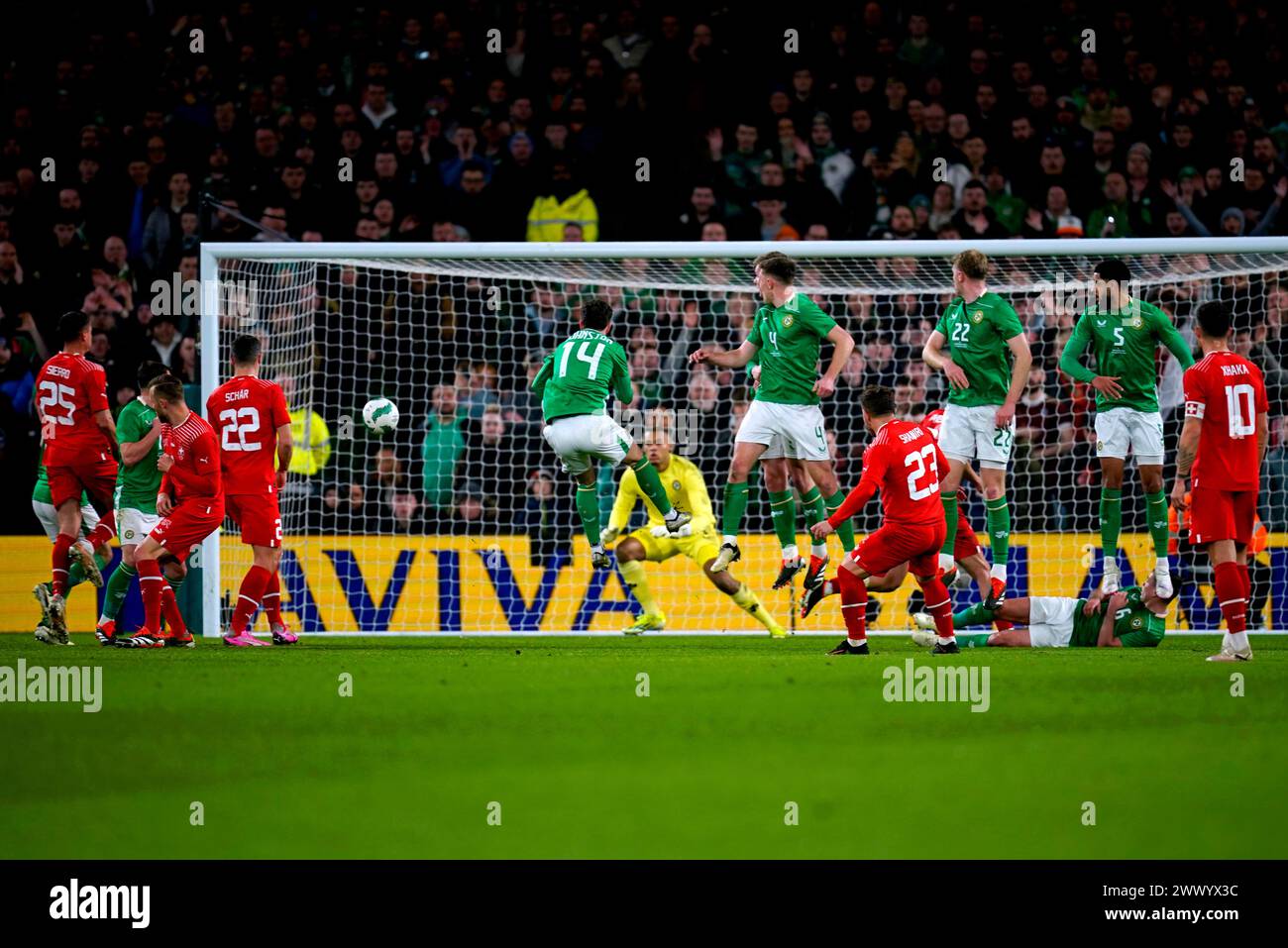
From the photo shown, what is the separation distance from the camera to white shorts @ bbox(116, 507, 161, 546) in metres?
11.7

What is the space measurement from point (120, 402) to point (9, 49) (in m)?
6.33

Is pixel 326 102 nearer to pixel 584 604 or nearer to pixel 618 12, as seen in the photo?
pixel 618 12

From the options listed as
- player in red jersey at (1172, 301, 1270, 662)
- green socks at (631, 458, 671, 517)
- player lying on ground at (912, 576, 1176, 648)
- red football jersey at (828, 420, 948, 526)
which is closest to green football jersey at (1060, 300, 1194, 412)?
player lying on ground at (912, 576, 1176, 648)

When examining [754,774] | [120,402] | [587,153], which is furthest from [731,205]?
[754,774]

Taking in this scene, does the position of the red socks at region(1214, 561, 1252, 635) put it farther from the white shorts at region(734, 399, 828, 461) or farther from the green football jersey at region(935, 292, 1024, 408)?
the white shorts at region(734, 399, 828, 461)

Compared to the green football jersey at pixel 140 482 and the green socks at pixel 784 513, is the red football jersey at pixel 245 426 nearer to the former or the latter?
the green football jersey at pixel 140 482

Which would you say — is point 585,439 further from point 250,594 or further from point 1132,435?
point 1132,435

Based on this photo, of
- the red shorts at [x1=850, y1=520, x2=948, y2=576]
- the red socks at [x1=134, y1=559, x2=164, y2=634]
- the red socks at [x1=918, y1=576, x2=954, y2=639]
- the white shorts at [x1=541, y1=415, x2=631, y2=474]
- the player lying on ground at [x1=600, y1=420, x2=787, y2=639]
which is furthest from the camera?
the player lying on ground at [x1=600, y1=420, x2=787, y2=639]

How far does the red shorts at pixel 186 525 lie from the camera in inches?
409

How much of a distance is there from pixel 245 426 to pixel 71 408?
4.72 feet

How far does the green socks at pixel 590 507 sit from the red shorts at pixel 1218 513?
4.01 meters

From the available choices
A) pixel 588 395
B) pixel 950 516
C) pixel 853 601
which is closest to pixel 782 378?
pixel 588 395

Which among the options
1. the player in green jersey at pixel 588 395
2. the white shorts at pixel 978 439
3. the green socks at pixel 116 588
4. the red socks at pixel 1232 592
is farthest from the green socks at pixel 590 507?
the red socks at pixel 1232 592

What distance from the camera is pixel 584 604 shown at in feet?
45.7
